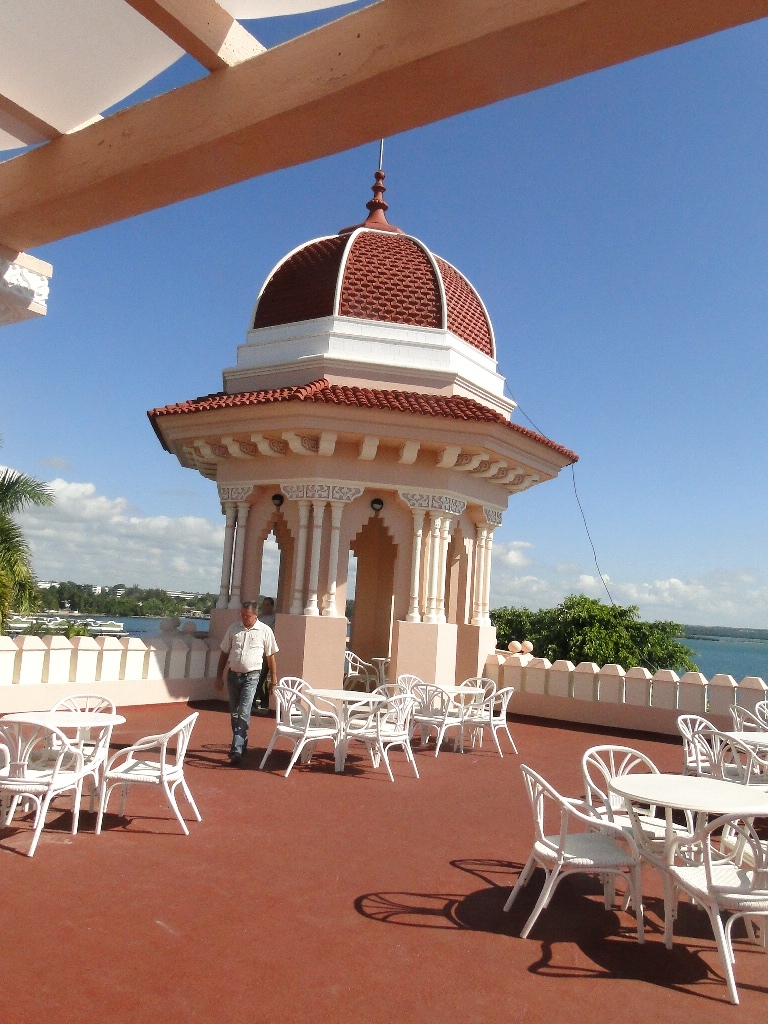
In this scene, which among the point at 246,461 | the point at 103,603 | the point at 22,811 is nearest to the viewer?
the point at 22,811

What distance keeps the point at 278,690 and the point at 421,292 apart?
Answer: 874cm

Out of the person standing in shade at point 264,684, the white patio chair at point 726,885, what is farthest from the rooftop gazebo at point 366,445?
the white patio chair at point 726,885

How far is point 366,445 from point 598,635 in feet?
111

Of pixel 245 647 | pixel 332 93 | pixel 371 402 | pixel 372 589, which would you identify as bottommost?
pixel 245 647

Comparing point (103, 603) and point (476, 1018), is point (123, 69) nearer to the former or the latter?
point (476, 1018)

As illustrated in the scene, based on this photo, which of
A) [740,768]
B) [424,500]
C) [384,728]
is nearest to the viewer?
[740,768]

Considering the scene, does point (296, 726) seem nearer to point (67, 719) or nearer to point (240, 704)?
point (240, 704)

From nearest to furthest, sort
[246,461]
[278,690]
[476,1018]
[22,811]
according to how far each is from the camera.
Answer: [476,1018] → [22,811] → [278,690] → [246,461]

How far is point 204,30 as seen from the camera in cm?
345

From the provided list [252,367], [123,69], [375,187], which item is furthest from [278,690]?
[375,187]

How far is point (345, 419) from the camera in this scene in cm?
1224

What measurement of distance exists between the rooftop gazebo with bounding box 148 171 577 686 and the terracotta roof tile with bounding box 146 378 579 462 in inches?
1.3

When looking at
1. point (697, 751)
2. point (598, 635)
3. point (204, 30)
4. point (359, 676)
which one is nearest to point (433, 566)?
point (359, 676)

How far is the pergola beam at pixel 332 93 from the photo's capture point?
281 cm
